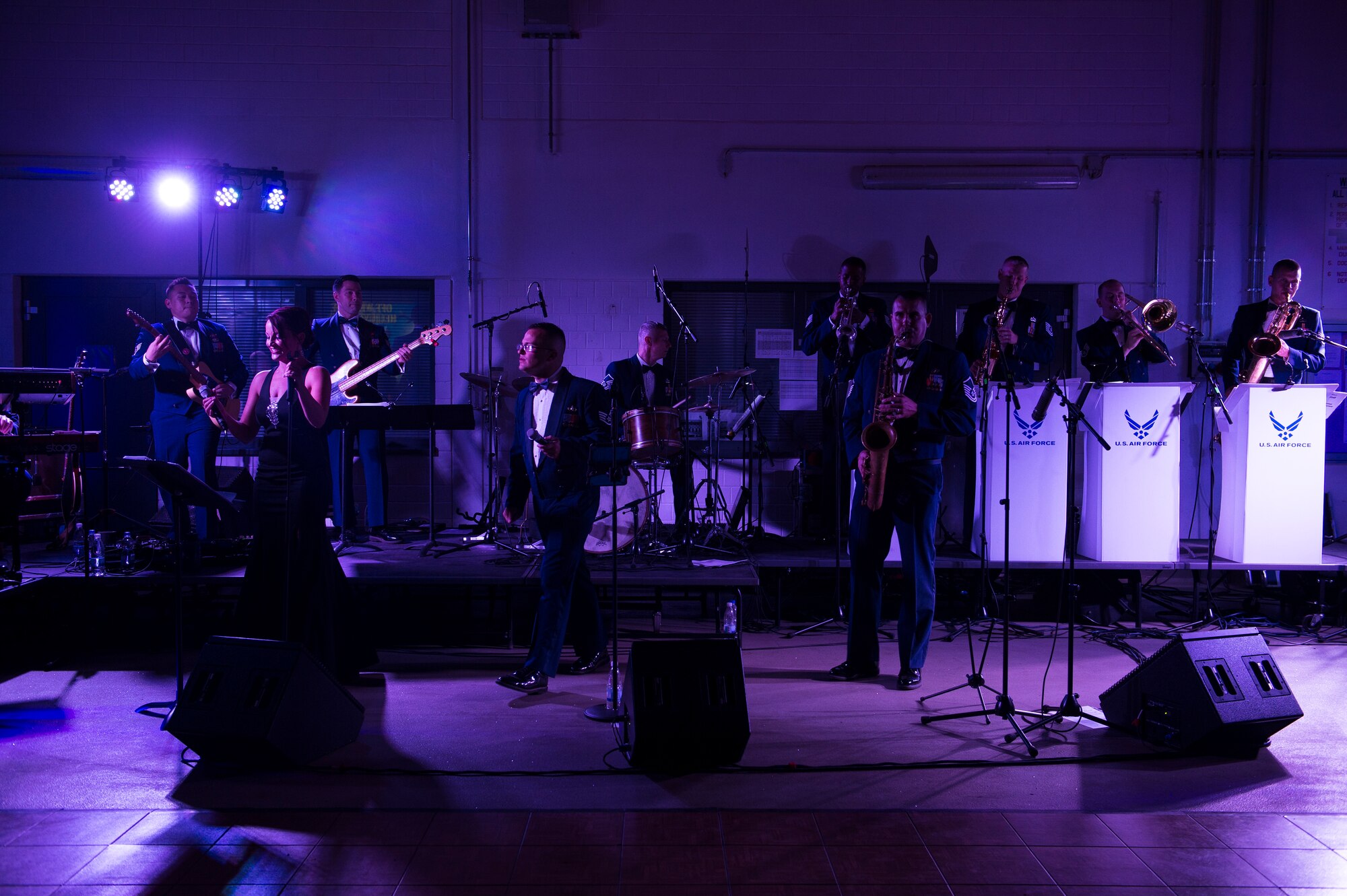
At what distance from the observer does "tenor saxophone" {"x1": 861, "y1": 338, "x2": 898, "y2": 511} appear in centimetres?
505

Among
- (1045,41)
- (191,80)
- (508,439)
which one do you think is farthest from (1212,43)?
(191,80)

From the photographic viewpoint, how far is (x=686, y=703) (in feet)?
12.9

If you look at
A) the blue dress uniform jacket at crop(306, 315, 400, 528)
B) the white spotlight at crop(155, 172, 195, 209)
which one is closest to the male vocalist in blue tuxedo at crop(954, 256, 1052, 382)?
the blue dress uniform jacket at crop(306, 315, 400, 528)

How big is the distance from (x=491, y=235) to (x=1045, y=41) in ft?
17.5

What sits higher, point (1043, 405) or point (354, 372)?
point (354, 372)

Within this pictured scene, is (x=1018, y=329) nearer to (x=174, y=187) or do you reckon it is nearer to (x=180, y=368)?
(x=180, y=368)

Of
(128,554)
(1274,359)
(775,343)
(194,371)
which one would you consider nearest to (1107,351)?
(1274,359)

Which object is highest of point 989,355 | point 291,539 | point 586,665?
point 989,355

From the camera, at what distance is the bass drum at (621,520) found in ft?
22.4

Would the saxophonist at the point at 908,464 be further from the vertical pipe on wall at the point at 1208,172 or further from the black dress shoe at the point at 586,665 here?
the vertical pipe on wall at the point at 1208,172

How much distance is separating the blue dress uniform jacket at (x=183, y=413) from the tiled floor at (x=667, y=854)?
14.4ft

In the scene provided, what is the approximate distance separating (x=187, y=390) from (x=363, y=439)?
4.37ft

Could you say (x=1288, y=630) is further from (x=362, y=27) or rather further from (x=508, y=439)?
(x=362, y=27)

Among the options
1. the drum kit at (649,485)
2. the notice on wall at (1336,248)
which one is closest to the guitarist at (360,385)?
the drum kit at (649,485)
